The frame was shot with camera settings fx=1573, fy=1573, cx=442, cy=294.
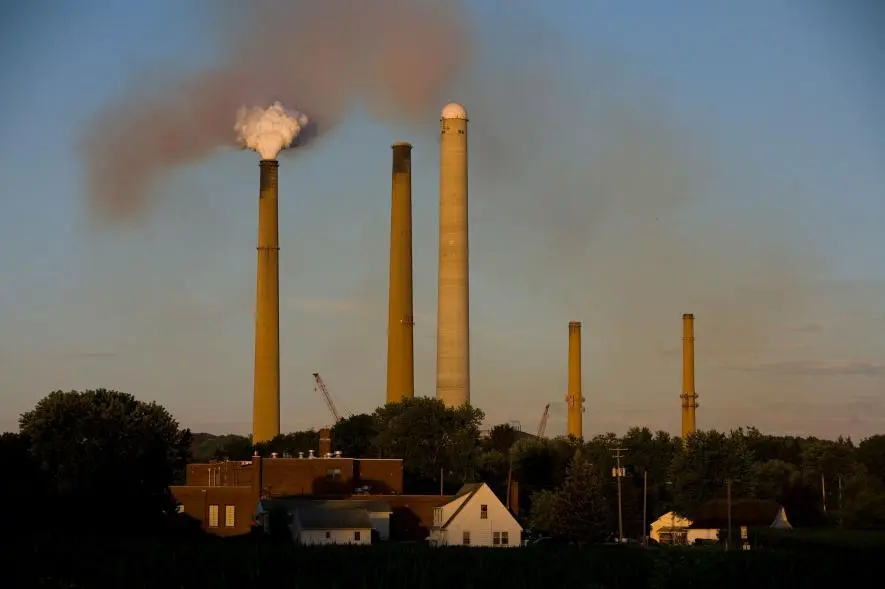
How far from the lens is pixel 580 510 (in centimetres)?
→ 11875

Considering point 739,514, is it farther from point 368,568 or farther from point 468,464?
point 368,568

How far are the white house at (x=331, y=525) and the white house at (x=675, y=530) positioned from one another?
87.9 ft

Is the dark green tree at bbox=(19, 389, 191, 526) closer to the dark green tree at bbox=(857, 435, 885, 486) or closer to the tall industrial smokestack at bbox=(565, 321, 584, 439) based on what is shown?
the tall industrial smokestack at bbox=(565, 321, 584, 439)

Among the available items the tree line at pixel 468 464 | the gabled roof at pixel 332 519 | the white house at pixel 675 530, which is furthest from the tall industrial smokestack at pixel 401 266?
the gabled roof at pixel 332 519

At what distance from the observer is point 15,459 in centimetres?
10856

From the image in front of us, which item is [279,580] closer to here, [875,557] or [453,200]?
[875,557]

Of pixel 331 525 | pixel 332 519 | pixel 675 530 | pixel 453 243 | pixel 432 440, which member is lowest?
pixel 675 530

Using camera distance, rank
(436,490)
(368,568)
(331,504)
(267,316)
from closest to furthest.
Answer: (368,568) → (331,504) → (436,490) → (267,316)

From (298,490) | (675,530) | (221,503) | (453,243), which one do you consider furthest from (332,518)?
(453,243)

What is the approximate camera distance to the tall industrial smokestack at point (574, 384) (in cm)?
17312

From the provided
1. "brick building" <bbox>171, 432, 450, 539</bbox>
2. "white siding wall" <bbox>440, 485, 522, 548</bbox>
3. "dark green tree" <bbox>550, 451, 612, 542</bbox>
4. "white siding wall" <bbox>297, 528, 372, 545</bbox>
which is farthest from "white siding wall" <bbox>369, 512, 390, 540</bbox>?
"dark green tree" <bbox>550, 451, 612, 542</bbox>

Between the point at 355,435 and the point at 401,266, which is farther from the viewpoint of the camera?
the point at 355,435

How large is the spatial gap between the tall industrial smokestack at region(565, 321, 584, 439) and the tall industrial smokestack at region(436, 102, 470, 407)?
29.6 metres

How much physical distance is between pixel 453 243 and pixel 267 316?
2000 centimetres
